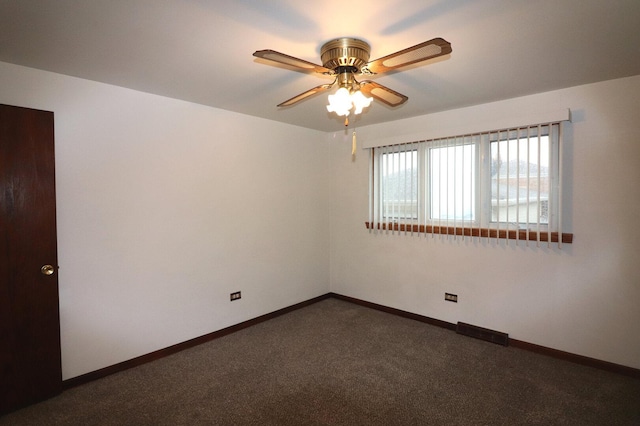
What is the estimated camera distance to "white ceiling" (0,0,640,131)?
1632 millimetres

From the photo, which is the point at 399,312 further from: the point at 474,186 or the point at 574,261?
the point at 574,261

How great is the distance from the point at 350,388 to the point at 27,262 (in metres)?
2.53

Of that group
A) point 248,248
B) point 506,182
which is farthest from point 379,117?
point 248,248

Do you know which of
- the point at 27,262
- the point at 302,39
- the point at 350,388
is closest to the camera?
the point at 302,39

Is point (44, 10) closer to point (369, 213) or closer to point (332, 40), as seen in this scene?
point (332, 40)

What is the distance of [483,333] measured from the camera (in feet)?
10.9

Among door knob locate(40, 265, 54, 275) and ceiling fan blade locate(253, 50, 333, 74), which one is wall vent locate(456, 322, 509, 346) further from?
door knob locate(40, 265, 54, 275)

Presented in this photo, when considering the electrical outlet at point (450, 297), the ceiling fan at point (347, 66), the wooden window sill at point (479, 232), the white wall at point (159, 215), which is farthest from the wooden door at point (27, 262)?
the electrical outlet at point (450, 297)

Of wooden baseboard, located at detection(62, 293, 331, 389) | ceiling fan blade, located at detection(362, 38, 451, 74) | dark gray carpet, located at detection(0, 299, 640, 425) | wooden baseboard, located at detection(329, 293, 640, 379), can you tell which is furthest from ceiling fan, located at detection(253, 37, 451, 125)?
wooden baseboard, located at detection(329, 293, 640, 379)

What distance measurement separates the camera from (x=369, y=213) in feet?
13.9

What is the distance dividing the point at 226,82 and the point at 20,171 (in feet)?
5.21

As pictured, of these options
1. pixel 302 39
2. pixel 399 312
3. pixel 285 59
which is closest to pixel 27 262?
pixel 285 59

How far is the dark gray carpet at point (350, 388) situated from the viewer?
218cm

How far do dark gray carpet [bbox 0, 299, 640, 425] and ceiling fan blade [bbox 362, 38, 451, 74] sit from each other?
2187 millimetres
